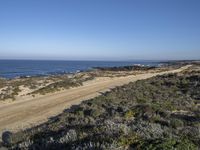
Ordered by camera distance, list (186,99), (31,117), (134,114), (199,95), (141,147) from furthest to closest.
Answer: (199,95) < (186,99) < (31,117) < (134,114) < (141,147)

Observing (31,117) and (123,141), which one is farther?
(31,117)

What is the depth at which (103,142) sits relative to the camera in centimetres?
806

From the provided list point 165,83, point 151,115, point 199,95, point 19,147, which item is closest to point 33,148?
Answer: point 19,147

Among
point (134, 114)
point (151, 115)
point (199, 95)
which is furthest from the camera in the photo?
point (199, 95)

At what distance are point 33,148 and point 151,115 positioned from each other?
6789 millimetres

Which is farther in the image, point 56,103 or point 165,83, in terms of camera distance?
point 165,83

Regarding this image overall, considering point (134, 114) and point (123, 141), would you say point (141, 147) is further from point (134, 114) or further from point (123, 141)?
point (134, 114)

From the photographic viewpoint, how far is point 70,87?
36781 millimetres

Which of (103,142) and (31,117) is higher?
(103,142)

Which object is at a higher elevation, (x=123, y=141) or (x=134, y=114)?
(x=123, y=141)

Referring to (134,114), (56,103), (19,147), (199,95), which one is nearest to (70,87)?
(56,103)

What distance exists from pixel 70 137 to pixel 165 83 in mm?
26152

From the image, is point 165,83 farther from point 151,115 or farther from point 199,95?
point 151,115

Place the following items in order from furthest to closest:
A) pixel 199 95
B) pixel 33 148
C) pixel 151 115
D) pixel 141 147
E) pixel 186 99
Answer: pixel 199 95 < pixel 186 99 < pixel 151 115 < pixel 33 148 < pixel 141 147
